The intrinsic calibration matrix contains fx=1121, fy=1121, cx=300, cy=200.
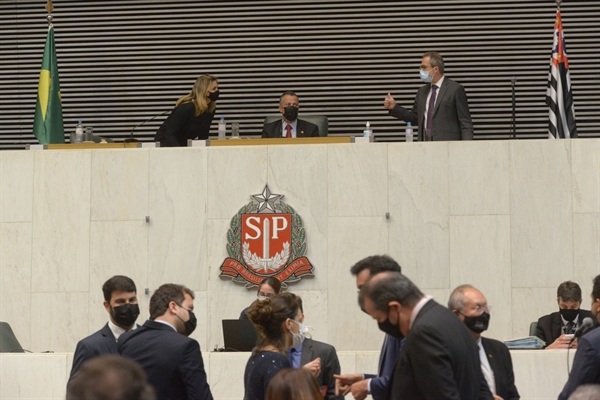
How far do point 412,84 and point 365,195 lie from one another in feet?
10.2

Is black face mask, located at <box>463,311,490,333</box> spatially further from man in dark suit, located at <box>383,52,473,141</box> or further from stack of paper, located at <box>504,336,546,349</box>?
man in dark suit, located at <box>383,52,473,141</box>

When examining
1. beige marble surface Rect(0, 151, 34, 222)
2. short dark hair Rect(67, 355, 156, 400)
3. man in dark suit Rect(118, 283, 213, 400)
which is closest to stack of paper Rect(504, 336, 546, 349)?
man in dark suit Rect(118, 283, 213, 400)

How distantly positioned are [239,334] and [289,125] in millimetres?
3402

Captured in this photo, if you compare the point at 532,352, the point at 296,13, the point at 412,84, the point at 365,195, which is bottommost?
the point at 532,352

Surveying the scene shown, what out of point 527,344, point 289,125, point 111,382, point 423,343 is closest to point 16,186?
point 289,125

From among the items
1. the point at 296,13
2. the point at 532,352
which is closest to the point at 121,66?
the point at 296,13

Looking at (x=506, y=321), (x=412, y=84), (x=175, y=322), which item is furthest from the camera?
(x=412, y=84)

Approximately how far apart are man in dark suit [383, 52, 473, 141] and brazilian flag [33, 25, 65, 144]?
3.53 meters

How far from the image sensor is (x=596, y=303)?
534 cm

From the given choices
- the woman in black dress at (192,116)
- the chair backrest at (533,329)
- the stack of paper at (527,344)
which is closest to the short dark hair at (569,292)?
the stack of paper at (527,344)

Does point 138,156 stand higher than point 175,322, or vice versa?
point 138,156

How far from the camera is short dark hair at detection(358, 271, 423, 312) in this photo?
4.22m

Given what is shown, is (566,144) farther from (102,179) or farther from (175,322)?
(175,322)

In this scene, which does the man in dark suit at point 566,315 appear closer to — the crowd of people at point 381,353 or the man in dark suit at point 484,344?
the man in dark suit at point 484,344
